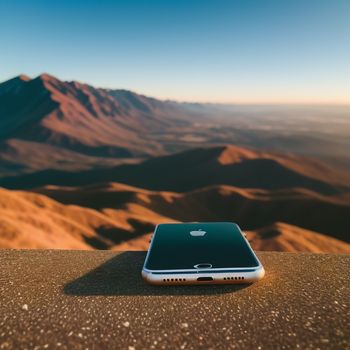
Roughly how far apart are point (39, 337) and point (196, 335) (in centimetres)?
184

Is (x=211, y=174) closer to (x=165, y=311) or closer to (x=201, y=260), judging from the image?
(x=201, y=260)

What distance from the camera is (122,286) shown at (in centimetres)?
572

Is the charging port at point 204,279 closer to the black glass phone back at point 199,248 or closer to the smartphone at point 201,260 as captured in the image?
the smartphone at point 201,260

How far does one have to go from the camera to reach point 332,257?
24.6 ft

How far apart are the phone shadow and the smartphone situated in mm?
134

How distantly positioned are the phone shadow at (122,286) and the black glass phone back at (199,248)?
0.35m

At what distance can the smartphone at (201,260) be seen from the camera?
534 cm

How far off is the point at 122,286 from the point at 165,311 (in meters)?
1.20

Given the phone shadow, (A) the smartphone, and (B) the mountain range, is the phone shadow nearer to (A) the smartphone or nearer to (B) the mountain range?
(A) the smartphone

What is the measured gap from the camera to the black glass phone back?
552 centimetres

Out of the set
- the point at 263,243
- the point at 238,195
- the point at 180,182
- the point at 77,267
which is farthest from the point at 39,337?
the point at 180,182

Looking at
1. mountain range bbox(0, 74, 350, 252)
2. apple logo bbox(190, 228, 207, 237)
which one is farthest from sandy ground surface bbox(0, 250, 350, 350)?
mountain range bbox(0, 74, 350, 252)

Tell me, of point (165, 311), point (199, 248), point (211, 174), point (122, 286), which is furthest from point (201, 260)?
point (211, 174)

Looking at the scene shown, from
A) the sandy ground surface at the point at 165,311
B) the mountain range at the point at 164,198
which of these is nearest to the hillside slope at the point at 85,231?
the mountain range at the point at 164,198
